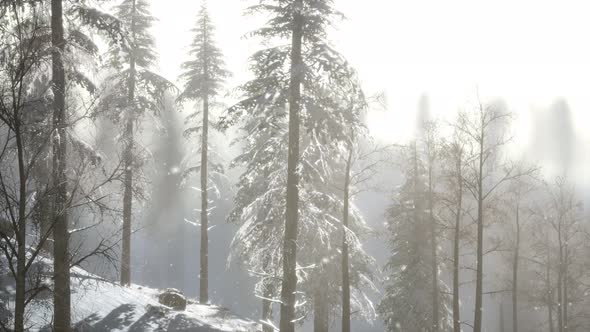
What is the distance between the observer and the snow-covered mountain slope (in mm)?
12227

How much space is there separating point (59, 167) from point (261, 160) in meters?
5.60

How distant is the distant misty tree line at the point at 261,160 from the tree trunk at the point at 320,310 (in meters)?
0.05

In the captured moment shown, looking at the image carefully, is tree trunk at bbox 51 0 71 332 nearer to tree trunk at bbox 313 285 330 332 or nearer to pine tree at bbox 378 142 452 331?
tree trunk at bbox 313 285 330 332

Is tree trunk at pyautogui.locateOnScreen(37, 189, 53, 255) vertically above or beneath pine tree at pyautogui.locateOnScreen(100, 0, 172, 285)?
beneath

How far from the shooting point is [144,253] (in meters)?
57.2

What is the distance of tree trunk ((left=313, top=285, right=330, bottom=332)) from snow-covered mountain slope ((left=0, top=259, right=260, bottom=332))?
283 cm

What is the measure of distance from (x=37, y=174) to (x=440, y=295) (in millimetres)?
19483

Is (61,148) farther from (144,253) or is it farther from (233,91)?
(144,253)

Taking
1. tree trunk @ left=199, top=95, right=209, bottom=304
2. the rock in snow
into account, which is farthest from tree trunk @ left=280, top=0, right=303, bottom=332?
tree trunk @ left=199, top=95, right=209, bottom=304

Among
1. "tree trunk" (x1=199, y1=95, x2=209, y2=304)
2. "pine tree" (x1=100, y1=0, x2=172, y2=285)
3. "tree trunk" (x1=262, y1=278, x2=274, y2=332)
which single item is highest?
"pine tree" (x1=100, y1=0, x2=172, y2=285)

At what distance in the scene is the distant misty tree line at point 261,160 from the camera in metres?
8.75

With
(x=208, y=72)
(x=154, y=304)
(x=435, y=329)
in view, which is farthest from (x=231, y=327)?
(x=208, y=72)

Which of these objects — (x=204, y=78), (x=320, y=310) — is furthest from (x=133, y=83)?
(x=320, y=310)

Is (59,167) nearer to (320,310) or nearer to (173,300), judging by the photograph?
(173,300)
